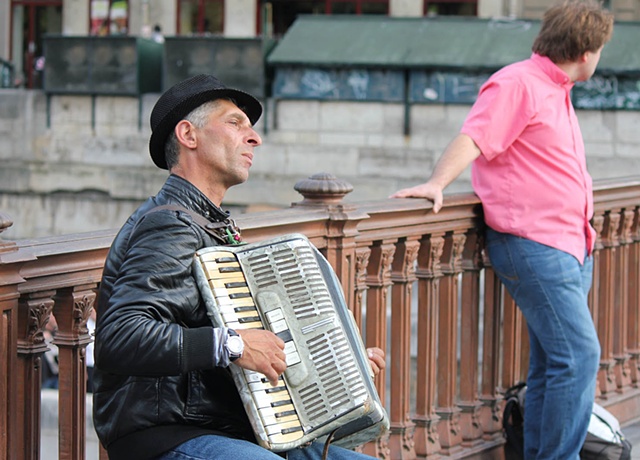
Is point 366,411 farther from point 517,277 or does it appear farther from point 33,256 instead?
point 517,277

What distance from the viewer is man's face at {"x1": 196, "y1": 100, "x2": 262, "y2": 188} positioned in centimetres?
314

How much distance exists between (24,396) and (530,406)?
2.45 metres

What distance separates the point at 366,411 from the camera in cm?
298

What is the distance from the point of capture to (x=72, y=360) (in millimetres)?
A: 3217

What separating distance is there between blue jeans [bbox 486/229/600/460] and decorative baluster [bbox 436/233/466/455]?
0.70ft

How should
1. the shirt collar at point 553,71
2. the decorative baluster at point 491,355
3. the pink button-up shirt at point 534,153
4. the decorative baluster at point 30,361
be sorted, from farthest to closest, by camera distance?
the decorative baluster at point 491,355, the shirt collar at point 553,71, the pink button-up shirt at point 534,153, the decorative baluster at point 30,361

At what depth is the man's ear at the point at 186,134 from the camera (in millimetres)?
3127

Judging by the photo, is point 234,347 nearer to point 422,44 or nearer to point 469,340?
point 469,340

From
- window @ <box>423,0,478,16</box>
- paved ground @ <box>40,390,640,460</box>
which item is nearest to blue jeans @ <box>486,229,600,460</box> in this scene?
paved ground @ <box>40,390,640,460</box>

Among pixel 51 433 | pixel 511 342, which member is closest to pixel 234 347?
pixel 511 342

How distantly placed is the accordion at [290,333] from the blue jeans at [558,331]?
1.81 meters

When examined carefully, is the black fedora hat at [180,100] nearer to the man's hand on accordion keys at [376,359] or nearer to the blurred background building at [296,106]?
the man's hand on accordion keys at [376,359]

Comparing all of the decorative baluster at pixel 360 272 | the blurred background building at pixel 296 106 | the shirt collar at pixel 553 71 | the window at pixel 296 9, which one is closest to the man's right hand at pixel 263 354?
the decorative baluster at pixel 360 272

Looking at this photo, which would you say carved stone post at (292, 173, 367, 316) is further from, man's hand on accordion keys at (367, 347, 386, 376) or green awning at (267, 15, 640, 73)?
green awning at (267, 15, 640, 73)
